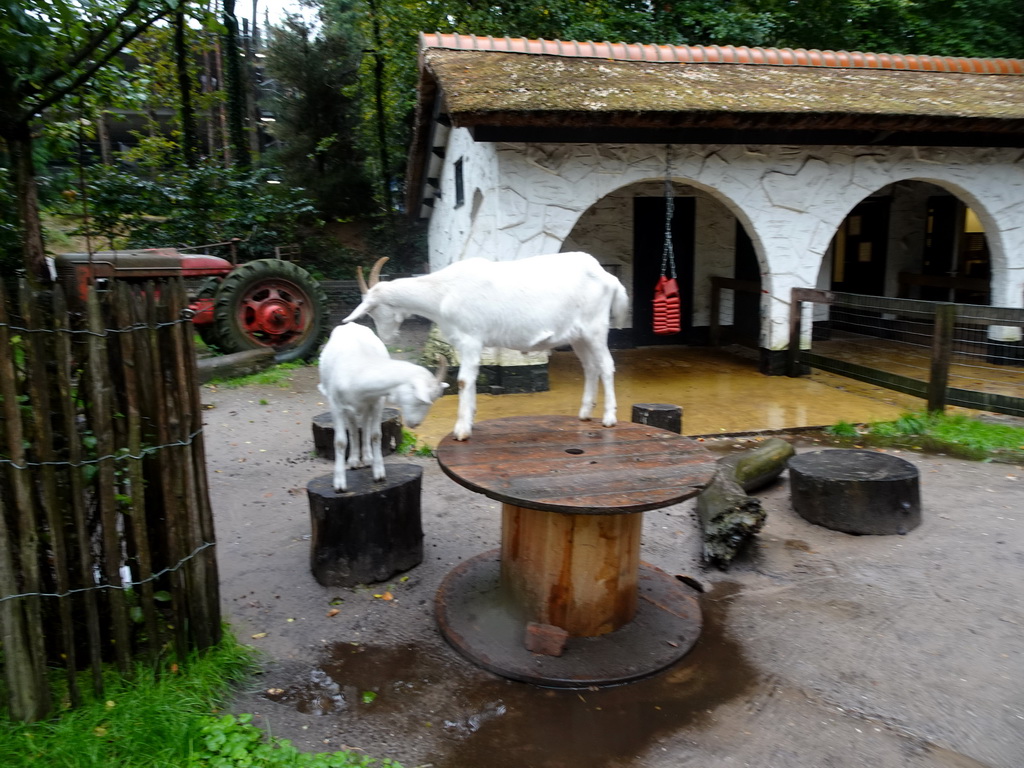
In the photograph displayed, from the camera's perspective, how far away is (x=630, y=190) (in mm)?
10328

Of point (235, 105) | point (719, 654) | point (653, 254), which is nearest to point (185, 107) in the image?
point (235, 105)

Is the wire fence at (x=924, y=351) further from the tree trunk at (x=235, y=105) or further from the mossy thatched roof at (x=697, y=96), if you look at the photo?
the tree trunk at (x=235, y=105)

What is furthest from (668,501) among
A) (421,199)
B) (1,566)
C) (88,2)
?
(421,199)

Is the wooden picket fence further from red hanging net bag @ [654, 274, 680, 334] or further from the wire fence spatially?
the wire fence

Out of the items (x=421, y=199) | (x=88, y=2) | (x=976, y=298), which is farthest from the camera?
(x=421, y=199)

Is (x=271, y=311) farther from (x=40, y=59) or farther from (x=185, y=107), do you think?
(x=185, y=107)

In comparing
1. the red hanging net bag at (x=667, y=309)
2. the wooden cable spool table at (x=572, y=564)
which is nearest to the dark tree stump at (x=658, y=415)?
the red hanging net bag at (x=667, y=309)

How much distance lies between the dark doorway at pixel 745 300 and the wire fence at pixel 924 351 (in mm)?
964

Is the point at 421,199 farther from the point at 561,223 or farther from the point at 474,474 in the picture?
the point at 474,474

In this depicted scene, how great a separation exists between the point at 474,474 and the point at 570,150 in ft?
18.1

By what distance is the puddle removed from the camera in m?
2.64

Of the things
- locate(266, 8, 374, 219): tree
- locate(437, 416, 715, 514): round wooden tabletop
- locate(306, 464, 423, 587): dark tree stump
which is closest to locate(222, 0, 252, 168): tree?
locate(266, 8, 374, 219): tree

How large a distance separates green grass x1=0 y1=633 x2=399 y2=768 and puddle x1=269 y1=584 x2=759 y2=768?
283mm

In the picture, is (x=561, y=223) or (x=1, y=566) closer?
(x=1, y=566)
